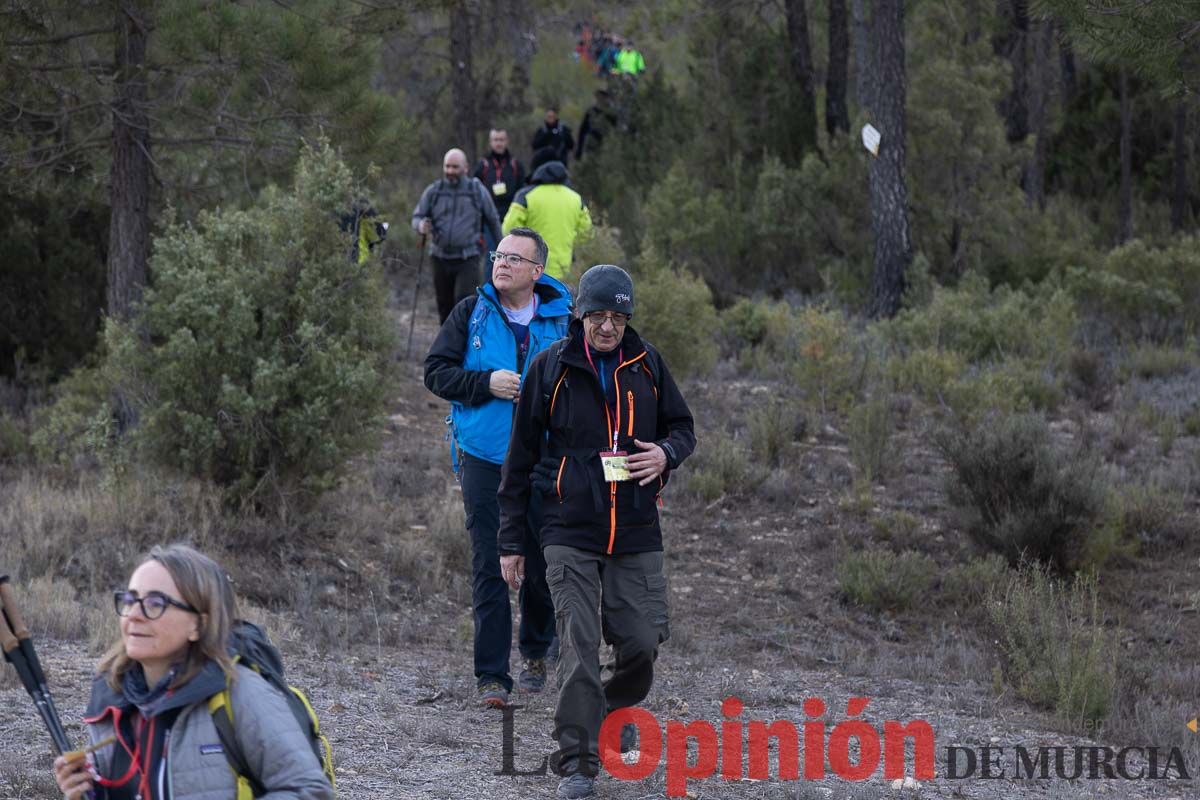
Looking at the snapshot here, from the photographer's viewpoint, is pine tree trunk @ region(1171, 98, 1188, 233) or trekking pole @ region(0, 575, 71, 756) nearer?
trekking pole @ region(0, 575, 71, 756)

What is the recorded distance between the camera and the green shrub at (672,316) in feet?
42.3

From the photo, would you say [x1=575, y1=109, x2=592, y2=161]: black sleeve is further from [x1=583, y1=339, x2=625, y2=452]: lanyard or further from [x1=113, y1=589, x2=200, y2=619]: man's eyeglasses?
[x1=113, y1=589, x2=200, y2=619]: man's eyeglasses

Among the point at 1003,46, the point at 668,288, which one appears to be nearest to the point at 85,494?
the point at 668,288

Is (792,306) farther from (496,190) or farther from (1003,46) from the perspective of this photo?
(1003,46)

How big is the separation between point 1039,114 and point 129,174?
15.1 meters

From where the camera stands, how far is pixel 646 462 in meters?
5.21

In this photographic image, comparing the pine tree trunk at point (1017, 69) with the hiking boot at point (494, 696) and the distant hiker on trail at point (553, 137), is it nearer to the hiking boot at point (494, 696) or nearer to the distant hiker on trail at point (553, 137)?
the distant hiker on trail at point (553, 137)

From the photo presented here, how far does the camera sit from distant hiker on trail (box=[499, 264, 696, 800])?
5.25 m

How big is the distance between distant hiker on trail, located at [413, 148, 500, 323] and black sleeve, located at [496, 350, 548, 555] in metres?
6.96

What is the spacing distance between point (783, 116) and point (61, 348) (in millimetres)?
10653

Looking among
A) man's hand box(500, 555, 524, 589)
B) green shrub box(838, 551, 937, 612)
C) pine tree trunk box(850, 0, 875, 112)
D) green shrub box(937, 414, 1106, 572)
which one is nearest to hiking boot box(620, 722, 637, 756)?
man's hand box(500, 555, 524, 589)

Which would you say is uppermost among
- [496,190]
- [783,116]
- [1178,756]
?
[783,116]

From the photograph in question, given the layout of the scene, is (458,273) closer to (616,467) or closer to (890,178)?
(890,178)

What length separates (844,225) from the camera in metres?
18.6
